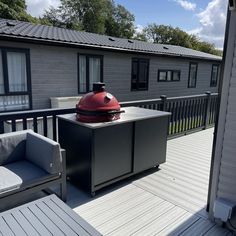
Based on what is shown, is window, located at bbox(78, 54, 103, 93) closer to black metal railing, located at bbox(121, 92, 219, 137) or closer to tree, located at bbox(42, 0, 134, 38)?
black metal railing, located at bbox(121, 92, 219, 137)

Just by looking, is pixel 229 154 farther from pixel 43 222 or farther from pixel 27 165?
pixel 27 165

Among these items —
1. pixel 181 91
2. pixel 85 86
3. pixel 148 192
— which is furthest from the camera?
pixel 181 91

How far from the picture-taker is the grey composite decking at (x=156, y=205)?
240 centimetres

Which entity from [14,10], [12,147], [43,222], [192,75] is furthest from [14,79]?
[14,10]

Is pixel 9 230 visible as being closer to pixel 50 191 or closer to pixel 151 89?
pixel 50 191

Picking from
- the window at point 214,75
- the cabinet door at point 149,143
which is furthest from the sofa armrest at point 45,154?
the window at point 214,75

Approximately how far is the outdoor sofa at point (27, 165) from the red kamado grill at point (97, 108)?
57 centimetres

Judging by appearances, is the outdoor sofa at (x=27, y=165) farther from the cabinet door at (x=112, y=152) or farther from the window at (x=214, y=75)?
the window at (x=214, y=75)

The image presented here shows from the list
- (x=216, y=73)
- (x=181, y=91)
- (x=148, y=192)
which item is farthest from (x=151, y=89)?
(x=148, y=192)

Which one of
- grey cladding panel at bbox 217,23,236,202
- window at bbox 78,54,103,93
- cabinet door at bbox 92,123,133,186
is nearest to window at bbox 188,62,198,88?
window at bbox 78,54,103,93

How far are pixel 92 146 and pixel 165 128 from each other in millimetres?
1451

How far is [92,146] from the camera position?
9.24 ft

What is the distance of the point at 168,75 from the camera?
1238 centimetres

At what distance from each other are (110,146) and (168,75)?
1012 centimetres
